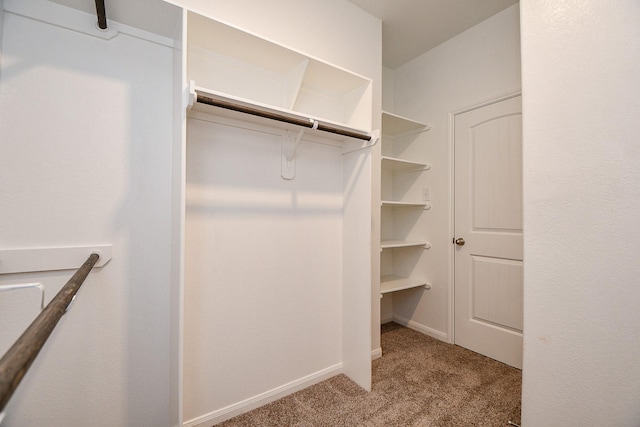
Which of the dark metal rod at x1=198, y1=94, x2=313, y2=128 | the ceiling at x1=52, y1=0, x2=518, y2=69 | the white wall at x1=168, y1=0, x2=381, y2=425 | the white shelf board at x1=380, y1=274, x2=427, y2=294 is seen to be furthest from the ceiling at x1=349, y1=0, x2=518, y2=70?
the white shelf board at x1=380, y1=274, x2=427, y2=294

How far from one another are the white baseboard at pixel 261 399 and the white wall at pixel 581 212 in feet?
3.66

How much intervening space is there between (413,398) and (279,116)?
1.85 meters

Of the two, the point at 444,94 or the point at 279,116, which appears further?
the point at 444,94

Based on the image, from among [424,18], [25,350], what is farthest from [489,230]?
[25,350]

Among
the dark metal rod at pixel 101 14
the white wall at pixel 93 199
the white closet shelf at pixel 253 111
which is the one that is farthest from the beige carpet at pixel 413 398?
the dark metal rod at pixel 101 14

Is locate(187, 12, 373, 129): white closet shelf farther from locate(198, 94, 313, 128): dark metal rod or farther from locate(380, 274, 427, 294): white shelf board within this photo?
locate(380, 274, 427, 294): white shelf board

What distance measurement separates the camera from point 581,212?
111 centimetres

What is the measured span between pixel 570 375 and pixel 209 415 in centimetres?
169

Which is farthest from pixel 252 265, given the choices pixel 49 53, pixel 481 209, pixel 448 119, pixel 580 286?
pixel 448 119

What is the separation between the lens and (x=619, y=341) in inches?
40.2

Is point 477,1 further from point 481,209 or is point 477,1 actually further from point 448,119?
point 481,209

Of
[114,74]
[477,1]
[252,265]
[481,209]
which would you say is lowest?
[252,265]

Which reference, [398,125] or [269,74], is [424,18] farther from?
[269,74]

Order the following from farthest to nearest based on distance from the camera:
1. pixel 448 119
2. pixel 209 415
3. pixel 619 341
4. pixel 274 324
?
1. pixel 448 119
2. pixel 274 324
3. pixel 209 415
4. pixel 619 341
